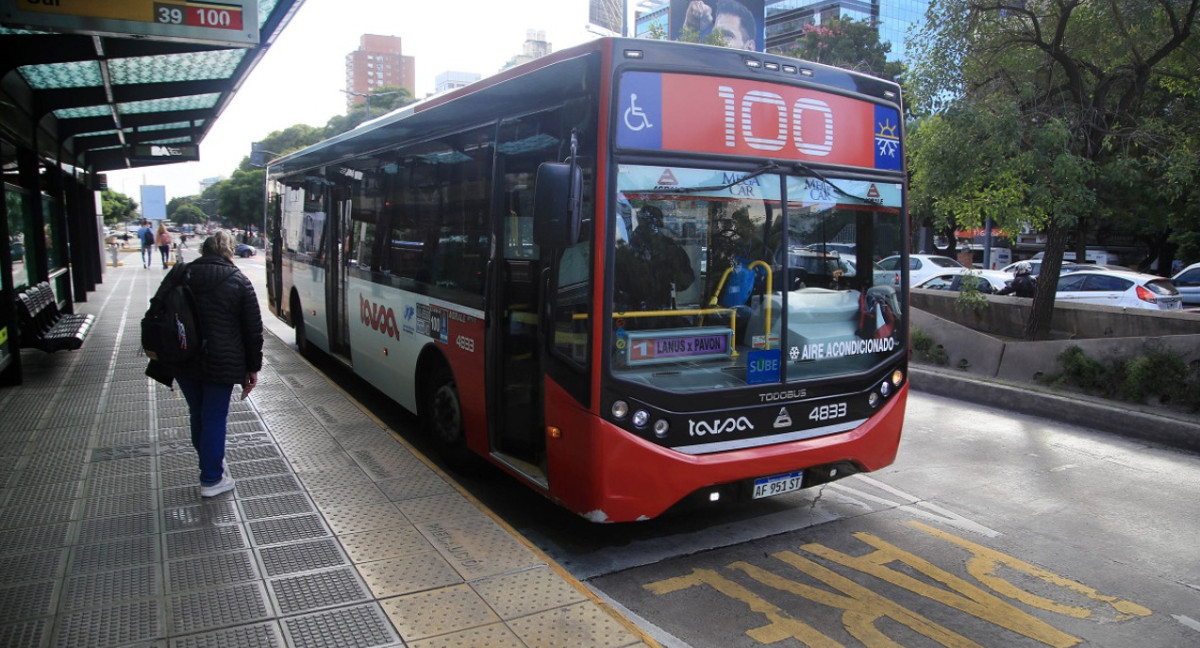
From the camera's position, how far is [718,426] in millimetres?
4797

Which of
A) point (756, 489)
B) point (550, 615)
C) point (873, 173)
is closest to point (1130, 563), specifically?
point (756, 489)

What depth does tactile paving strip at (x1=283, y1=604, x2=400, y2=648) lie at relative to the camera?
350 cm

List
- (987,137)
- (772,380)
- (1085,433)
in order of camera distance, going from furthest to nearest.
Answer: (987,137)
(1085,433)
(772,380)

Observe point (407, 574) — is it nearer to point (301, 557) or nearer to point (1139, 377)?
point (301, 557)

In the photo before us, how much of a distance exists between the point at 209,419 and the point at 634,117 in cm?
330

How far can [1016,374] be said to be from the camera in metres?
10.7

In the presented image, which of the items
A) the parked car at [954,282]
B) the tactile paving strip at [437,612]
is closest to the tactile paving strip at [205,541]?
the tactile paving strip at [437,612]

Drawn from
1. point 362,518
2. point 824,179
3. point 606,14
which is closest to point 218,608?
point 362,518

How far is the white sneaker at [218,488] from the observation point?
5188 millimetres

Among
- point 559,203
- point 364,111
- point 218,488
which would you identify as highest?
point 364,111

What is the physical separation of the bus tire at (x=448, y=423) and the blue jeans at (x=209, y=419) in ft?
5.47

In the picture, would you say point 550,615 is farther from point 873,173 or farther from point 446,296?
point 873,173

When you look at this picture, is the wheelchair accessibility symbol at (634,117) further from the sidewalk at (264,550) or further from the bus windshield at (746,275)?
the sidewalk at (264,550)

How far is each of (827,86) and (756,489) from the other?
2634mm
